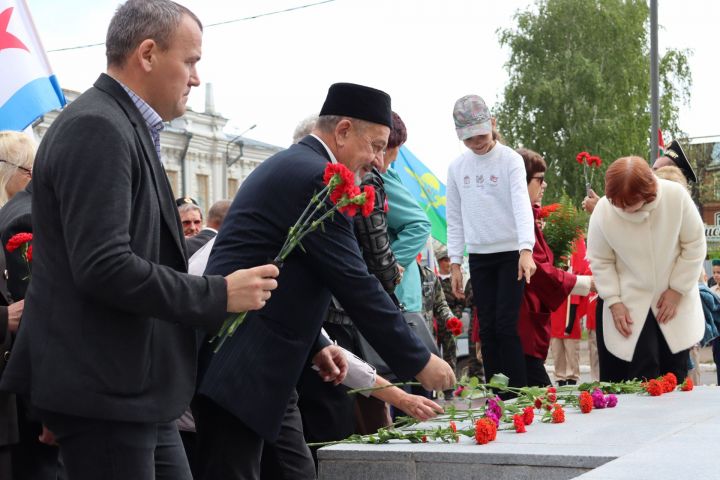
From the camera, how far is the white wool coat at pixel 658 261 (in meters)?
6.79

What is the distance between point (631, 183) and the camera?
6.57 m

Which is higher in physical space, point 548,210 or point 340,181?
point 340,181

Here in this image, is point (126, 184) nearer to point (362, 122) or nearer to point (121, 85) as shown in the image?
point (121, 85)

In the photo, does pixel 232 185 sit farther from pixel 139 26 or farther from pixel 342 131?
pixel 139 26

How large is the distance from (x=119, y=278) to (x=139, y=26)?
2.30 ft

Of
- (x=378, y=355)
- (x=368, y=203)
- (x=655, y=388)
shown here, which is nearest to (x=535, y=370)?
(x=655, y=388)

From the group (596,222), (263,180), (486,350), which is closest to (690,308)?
(596,222)

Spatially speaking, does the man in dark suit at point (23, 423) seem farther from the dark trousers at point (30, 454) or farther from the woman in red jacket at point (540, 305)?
the woman in red jacket at point (540, 305)

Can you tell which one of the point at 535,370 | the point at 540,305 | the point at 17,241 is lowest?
the point at 535,370

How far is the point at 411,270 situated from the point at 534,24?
4297 cm

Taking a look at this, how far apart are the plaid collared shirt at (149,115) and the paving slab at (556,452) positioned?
165 cm

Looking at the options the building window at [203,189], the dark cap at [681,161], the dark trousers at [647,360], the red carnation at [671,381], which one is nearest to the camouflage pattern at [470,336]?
the dark cap at [681,161]

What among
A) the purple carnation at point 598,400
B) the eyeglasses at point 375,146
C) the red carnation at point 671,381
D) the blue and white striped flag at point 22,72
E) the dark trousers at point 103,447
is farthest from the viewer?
the blue and white striped flag at point 22,72

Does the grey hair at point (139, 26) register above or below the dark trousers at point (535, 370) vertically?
above
